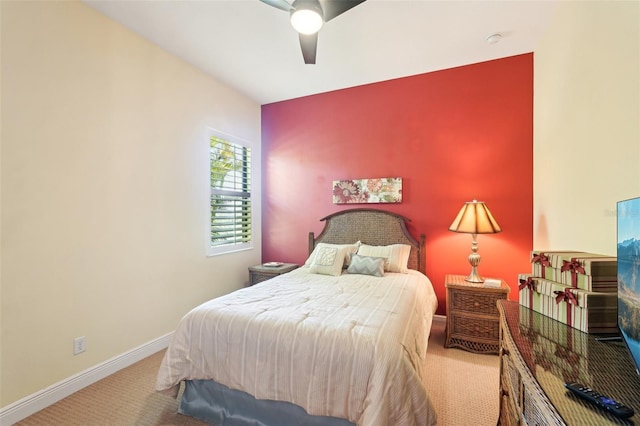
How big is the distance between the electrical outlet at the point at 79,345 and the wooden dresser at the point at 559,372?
2.91 m

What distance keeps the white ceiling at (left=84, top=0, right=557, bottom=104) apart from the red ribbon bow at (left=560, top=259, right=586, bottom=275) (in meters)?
2.14

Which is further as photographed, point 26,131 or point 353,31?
point 353,31

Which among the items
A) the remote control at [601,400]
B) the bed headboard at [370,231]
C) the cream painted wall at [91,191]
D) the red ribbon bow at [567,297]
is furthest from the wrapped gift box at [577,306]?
the cream painted wall at [91,191]

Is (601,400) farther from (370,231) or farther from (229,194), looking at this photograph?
(229,194)

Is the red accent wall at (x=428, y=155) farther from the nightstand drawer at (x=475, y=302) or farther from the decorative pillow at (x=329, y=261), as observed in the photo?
the decorative pillow at (x=329, y=261)

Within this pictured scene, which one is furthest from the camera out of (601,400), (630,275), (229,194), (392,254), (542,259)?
(229,194)

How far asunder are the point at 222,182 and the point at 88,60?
5.71 ft

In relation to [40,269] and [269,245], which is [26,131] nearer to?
[40,269]

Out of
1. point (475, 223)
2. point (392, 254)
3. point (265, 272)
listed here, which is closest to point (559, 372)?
point (475, 223)

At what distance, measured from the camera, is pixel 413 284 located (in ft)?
8.90

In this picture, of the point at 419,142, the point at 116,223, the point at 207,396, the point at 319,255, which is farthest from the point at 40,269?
the point at 419,142

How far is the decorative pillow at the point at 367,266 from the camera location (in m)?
3.03

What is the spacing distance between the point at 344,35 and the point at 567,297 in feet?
8.66

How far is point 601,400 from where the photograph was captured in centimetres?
72
